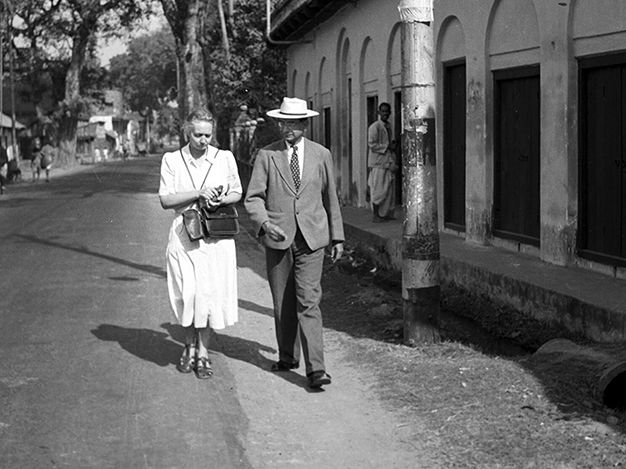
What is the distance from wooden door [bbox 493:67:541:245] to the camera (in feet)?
42.5

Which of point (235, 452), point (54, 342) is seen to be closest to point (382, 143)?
point (54, 342)

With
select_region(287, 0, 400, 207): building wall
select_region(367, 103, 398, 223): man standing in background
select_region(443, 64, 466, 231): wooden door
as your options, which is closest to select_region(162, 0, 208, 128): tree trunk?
select_region(287, 0, 400, 207): building wall

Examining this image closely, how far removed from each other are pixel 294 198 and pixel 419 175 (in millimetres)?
1391

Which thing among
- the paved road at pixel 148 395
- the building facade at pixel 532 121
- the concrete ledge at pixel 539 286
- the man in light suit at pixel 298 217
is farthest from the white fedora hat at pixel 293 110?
the building facade at pixel 532 121

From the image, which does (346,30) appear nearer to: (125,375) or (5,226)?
(5,226)

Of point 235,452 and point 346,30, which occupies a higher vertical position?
point 346,30

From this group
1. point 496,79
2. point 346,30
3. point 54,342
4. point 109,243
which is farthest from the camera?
point 346,30

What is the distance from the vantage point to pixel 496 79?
13961 millimetres

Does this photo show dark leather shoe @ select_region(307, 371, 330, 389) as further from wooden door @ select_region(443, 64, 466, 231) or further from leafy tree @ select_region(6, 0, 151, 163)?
leafy tree @ select_region(6, 0, 151, 163)

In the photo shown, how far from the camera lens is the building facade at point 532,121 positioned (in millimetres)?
10883

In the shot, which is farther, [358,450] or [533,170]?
[533,170]

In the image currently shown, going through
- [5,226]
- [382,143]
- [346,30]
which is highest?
[346,30]

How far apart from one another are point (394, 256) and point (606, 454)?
898 cm

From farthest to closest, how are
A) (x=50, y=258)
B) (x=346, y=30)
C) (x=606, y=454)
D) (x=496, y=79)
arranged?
(x=346, y=30) < (x=50, y=258) < (x=496, y=79) < (x=606, y=454)
